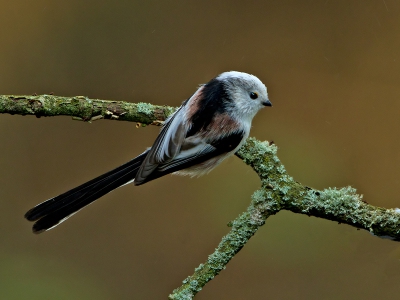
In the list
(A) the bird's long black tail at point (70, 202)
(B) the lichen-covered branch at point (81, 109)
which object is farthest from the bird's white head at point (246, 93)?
(A) the bird's long black tail at point (70, 202)

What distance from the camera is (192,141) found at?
1.25 metres

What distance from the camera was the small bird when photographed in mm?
1251

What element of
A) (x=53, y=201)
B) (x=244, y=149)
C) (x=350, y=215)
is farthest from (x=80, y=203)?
(x=350, y=215)

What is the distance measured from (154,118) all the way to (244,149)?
28cm

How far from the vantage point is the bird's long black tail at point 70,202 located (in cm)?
127

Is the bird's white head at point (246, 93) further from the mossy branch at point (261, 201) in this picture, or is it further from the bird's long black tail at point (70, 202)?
the bird's long black tail at point (70, 202)

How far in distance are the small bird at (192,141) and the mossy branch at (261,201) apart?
82mm

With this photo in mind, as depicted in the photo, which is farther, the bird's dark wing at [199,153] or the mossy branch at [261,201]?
the bird's dark wing at [199,153]

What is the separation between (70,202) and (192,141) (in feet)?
1.21

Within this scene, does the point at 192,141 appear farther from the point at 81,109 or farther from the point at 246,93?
the point at 81,109

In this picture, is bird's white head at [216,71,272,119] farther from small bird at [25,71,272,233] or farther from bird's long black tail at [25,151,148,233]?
bird's long black tail at [25,151,148,233]

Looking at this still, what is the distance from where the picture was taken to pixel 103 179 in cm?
129

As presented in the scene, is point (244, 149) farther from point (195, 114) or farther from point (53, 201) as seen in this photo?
point (53, 201)

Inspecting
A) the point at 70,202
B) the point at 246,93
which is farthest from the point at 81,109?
the point at 246,93
